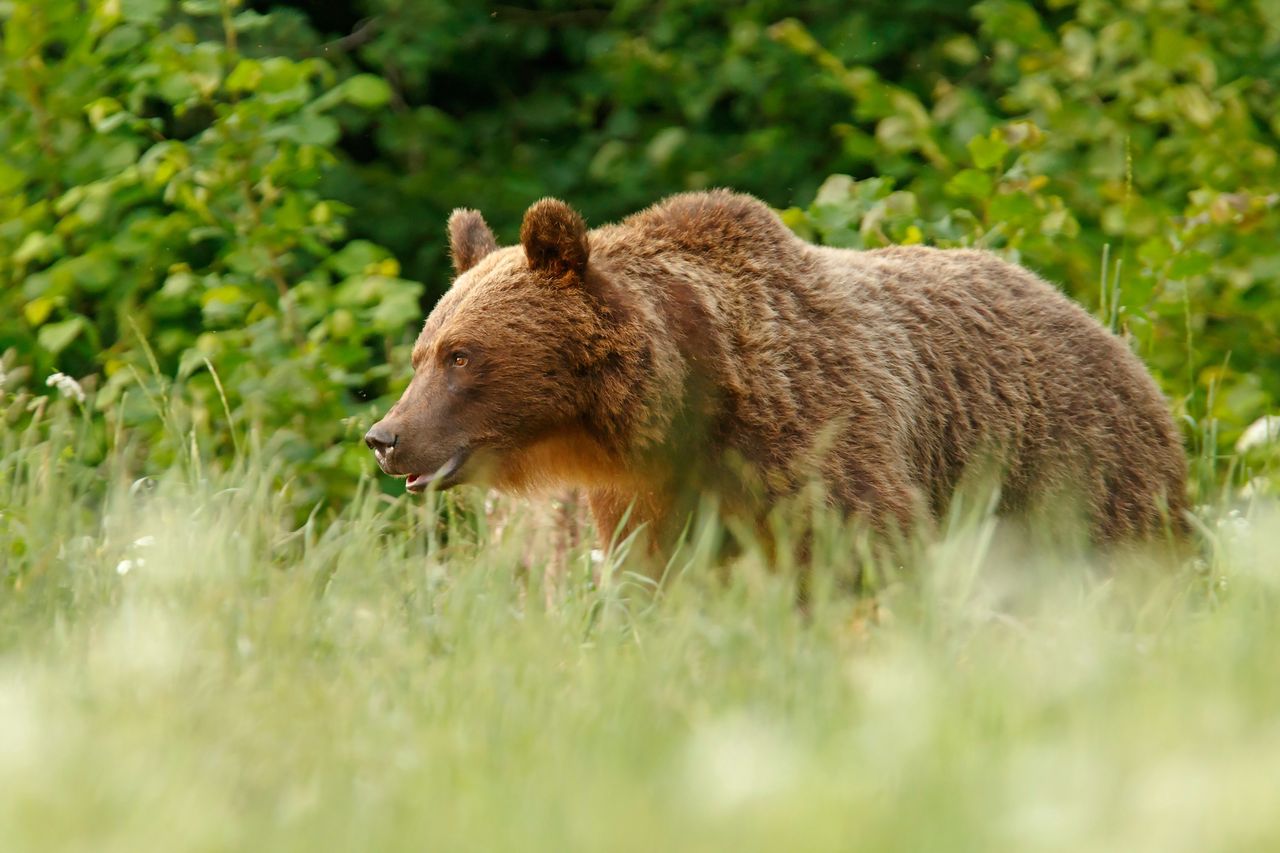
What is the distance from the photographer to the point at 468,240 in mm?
4723

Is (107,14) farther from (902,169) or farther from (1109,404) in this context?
(1109,404)

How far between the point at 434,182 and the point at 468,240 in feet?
15.0

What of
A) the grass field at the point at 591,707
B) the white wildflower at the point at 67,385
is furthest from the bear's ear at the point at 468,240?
the white wildflower at the point at 67,385

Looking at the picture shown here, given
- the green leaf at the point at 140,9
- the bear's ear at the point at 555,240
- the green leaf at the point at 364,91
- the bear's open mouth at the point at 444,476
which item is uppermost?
the bear's ear at the point at 555,240

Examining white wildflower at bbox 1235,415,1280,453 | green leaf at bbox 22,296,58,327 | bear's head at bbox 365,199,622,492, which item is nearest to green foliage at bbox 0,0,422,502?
green leaf at bbox 22,296,58,327

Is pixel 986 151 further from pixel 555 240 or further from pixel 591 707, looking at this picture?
pixel 591 707

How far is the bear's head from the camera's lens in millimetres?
4184

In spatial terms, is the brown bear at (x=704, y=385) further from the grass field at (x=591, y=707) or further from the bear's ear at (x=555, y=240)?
the grass field at (x=591, y=707)

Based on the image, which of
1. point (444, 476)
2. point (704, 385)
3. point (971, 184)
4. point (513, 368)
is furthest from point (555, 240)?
point (971, 184)

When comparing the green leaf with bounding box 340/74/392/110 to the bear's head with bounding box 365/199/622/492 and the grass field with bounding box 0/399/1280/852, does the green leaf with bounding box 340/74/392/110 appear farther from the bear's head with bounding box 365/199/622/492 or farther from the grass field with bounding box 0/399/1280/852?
the grass field with bounding box 0/399/1280/852

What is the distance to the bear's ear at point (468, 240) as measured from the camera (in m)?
4.70

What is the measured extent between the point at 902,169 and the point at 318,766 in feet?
17.0

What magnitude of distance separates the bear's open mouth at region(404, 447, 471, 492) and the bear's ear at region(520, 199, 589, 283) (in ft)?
1.68

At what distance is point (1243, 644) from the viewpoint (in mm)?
2924
